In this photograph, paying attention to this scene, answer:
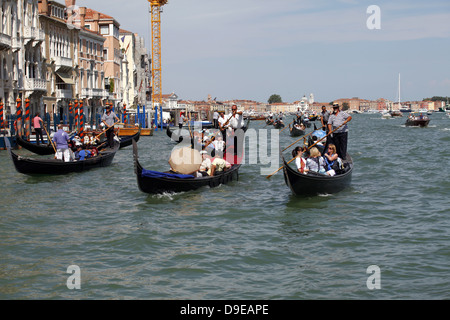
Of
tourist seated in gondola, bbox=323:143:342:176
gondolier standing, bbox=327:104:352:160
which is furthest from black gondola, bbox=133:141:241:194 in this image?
gondolier standing, bbox=327:104:352:160

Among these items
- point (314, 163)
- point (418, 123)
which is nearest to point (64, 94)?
point (418, 123)

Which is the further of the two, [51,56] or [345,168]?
[51,56]

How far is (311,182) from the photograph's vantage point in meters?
9.08

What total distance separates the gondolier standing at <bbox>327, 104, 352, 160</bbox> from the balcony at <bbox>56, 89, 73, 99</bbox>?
915 inches

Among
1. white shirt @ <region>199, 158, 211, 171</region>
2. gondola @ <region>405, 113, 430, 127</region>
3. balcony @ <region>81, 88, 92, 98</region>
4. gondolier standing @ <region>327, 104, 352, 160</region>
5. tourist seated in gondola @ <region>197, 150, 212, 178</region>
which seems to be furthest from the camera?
gondola @ <region>405, 113, 430, 127</region>

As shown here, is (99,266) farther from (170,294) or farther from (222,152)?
(222,152)

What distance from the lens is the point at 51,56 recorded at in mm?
30875

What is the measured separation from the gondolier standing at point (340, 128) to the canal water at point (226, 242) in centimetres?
82

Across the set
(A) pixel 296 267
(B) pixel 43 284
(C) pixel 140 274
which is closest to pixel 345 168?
(A) pixel 296 267

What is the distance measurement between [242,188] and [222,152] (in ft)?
3.76

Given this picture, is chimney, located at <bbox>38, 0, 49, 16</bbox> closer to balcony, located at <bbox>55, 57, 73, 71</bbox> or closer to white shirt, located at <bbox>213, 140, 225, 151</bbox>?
balcony, located at <bbox>55, 57, 73, 71</bbox>

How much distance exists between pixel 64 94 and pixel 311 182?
82.9ft

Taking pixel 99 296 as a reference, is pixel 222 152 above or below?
above

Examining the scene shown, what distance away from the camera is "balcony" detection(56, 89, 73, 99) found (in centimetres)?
3144
